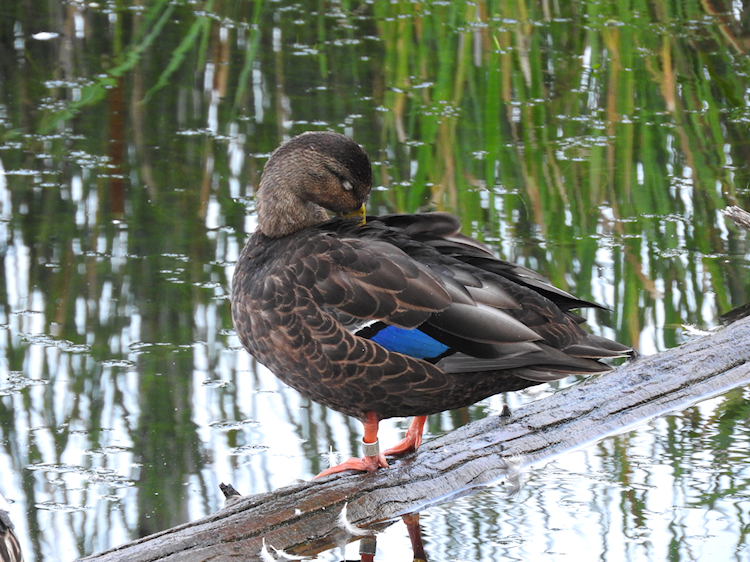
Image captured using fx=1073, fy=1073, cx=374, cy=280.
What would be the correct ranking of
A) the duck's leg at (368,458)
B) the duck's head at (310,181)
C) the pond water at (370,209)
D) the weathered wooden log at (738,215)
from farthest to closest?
the weathered wooden log at (738,215) → the duck's head at (310,181) → the pond water at (370,209) → the duck's leg at (368,458)

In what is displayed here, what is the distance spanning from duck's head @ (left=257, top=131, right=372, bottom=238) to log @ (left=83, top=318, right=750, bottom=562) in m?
0.79

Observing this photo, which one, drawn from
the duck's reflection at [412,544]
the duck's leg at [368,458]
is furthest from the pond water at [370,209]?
the duck's leg at [368,458]

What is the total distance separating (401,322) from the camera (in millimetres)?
2832

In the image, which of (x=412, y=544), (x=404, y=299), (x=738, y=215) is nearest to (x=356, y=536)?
(x=412, y=544)

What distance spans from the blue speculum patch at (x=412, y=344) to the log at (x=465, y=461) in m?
0.43

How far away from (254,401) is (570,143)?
3.14m

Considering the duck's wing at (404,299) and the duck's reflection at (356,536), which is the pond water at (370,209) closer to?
the duck's reflection at (356,536)

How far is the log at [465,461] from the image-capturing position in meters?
2.67

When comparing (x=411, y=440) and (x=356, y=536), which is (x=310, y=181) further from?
(x=356, y=536)

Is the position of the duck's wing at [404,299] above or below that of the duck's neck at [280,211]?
below

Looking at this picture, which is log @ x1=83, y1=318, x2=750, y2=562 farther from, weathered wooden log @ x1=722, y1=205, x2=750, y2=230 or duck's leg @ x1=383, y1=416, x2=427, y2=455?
weathered wooden log @ x1=722, y1=205, x2=750, y2=230

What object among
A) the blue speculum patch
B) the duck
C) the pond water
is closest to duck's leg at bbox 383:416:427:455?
the duck

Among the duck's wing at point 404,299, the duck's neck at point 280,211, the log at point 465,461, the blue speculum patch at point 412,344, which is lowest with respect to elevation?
the log at point 465,461

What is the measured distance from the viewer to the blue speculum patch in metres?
2.82
